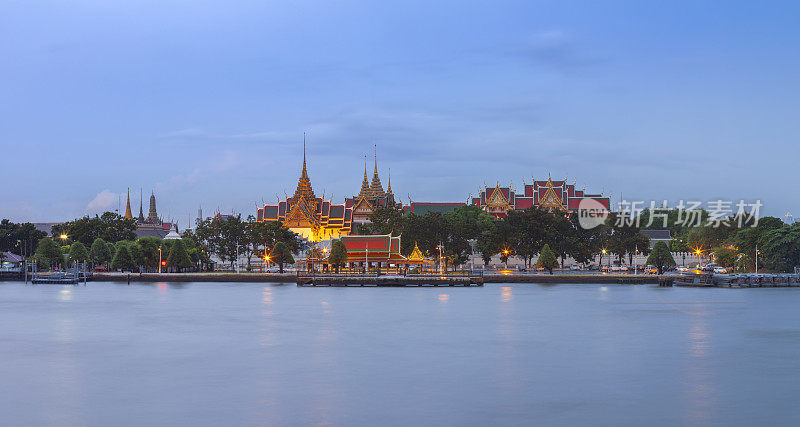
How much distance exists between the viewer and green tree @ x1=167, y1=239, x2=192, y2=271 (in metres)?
107

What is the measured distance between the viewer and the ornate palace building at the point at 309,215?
6186 inches

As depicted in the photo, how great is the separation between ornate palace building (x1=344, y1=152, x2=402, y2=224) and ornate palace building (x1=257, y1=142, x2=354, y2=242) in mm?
1463

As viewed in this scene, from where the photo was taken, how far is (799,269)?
95688mm

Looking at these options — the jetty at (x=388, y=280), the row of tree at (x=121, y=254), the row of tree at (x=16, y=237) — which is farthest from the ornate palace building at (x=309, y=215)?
the jetty at (x=388, y=280)

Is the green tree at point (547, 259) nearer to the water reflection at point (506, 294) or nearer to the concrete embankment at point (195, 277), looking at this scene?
the water reflection at point (506, 294)

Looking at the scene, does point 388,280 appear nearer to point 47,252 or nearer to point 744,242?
point 47,252

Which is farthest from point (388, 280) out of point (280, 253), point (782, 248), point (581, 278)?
point (782, 248)

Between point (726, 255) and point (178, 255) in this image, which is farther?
point (726, 255)

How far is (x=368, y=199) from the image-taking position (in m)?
167

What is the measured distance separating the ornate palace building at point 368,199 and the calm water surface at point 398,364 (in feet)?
315

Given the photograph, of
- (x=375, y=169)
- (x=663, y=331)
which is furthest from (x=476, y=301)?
(x=375, y=169)

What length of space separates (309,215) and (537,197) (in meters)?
42.0

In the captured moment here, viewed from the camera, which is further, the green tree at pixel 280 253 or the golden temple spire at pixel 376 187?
the golden temple spire at pixel 376 187

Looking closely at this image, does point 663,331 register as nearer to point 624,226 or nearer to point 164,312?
point 164,312
